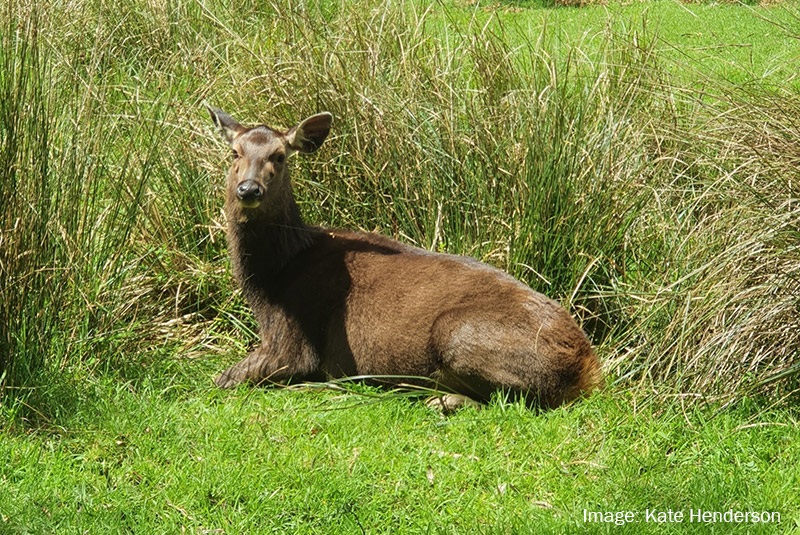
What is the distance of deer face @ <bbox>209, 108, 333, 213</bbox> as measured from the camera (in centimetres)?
660

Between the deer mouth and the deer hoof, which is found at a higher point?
the deer mouth

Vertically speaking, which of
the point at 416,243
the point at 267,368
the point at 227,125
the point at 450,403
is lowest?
the point at 267,368

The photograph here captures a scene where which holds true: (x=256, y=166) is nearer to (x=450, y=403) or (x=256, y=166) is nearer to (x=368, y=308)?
(x=368, y=308)

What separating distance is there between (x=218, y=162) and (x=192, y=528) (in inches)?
142

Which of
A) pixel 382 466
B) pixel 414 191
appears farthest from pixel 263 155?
pixel 382 466

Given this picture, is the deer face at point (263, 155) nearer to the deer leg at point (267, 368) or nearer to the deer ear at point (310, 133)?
the deer ear at point (310, 133)

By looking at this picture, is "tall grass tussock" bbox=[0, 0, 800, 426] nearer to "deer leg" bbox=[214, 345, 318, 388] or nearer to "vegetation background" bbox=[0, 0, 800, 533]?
"vegetation background" bbox=[0, 0, 800, 533]

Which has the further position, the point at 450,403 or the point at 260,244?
the point at 260,244

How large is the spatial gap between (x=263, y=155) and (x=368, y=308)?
1.14 metres

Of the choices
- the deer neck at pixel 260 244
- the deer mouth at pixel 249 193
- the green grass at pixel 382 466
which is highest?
the deer mouth at pixel 249 193

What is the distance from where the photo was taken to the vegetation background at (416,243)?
492 cm

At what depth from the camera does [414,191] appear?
729 cm

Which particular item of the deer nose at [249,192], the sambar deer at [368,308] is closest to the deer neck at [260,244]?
the sambar deer at [368,308]

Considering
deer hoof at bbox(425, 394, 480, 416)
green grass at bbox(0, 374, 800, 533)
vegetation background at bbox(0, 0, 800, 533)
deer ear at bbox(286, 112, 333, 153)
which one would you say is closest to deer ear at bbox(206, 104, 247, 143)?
deer ear at bbox(286, 112, 333, 153)
